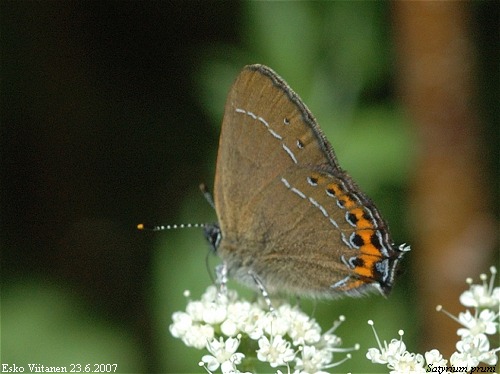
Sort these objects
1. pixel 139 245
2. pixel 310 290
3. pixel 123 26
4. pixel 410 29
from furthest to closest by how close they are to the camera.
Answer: pixel 123 26, pixel 139 245, pixel 410 29, pixel 310 290

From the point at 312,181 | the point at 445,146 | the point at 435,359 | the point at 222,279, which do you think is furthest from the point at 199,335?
the point at 445,146

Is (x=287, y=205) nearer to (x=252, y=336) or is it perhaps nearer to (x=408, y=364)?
(x=252, y=336)

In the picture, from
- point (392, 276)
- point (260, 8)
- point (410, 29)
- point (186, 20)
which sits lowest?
point (392, 276)

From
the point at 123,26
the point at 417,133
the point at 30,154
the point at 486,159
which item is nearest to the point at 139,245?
the point at 30,154

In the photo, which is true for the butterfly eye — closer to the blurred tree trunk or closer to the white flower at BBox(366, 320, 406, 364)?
the white flower at BBox(366, 320, 406, 364)

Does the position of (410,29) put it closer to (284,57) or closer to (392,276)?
(284,57)

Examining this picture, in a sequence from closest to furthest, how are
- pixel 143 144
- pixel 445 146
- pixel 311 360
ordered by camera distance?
pixel 311 360 < pixel 445 146 < pixel 143 144
